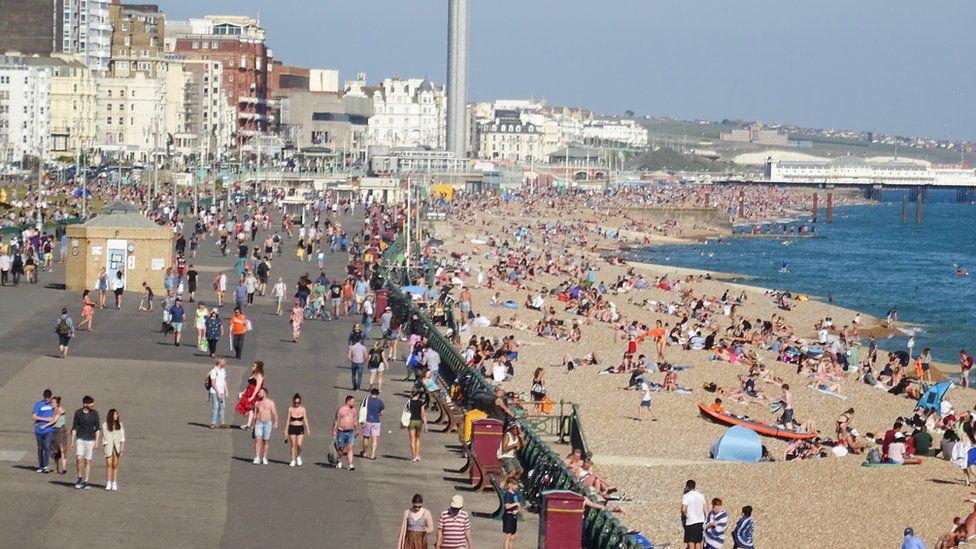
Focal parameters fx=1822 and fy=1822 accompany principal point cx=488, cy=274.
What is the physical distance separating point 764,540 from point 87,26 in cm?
13284

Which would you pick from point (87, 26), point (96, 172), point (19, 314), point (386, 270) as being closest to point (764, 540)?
point (19, 314)

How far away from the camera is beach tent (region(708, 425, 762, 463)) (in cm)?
2445

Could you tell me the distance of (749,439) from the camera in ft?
81.3

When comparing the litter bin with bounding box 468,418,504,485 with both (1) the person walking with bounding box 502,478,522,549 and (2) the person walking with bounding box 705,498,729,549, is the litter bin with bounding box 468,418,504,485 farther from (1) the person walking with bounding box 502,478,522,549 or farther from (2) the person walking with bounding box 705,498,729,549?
(2) the person walking with bounding box 705,498,729,549

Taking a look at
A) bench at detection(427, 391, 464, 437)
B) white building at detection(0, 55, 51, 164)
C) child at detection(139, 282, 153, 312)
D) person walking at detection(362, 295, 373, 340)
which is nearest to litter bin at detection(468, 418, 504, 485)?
bench at detection(427, 391, 464, 437)

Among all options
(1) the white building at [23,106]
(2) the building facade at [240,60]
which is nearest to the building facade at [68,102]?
(1) the white building at [23,106]

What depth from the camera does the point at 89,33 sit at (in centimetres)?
14512

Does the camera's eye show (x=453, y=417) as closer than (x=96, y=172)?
Yes

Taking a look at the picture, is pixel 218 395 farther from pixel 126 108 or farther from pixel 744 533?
pixel 126 108

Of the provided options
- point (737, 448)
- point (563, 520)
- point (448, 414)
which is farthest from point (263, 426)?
point (737, 448)

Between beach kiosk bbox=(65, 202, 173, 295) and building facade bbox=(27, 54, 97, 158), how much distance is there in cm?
8895

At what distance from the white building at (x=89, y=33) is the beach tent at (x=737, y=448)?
12151 cm

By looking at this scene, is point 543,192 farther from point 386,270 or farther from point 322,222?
point 386,270

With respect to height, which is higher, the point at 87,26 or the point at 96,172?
the point at 87,26
